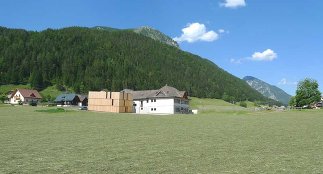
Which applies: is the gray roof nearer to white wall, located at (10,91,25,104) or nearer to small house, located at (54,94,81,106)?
small house, located at (54,94,81,106)

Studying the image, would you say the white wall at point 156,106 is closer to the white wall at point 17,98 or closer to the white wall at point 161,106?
the white wall at point 161,106

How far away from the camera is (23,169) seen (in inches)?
622

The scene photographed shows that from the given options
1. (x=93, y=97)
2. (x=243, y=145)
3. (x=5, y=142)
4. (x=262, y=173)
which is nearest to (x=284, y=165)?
(x=262, y=173)

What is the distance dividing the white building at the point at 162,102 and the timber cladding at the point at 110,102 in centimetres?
2092

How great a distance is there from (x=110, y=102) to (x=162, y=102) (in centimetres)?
2780

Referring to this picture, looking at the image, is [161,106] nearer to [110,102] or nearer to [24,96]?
[110,102]

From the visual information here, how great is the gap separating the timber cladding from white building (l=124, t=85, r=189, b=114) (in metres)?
20.9

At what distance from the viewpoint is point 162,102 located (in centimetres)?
12756

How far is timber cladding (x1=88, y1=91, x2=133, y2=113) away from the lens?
10281 cm

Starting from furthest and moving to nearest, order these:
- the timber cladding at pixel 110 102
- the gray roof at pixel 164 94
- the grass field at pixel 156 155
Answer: the gray roof at pixel 164 94
the timber cladding at pixel 110 102
the grass field at pixel 156 155

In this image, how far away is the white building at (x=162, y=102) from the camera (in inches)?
4936

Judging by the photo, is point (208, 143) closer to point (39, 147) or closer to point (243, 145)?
point (243, 145)

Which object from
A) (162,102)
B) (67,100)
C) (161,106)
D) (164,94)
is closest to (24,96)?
(67,100)

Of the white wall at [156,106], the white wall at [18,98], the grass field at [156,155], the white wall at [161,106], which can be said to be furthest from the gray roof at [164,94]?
the grass field at [156,155]
